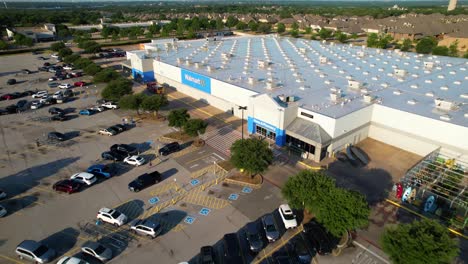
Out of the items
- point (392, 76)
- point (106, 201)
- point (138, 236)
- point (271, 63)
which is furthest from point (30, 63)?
point (392, 76)

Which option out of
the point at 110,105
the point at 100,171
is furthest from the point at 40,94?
the point at 100,171

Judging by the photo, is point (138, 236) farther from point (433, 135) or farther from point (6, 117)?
point (6, 117)

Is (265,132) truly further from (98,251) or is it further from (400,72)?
(400,72)

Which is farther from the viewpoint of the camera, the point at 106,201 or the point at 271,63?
the point at 271,63

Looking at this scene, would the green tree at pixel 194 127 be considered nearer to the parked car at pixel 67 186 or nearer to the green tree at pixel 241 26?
the parked car at pixel 67 186

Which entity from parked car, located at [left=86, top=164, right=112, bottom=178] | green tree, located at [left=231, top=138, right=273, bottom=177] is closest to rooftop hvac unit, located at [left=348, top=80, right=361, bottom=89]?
green tree, located at [left=231, top=138, right=273, bottom=177]

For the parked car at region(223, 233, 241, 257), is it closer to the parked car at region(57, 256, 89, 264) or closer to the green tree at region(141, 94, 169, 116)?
the parked car at region(57, 256, 89, 264)
